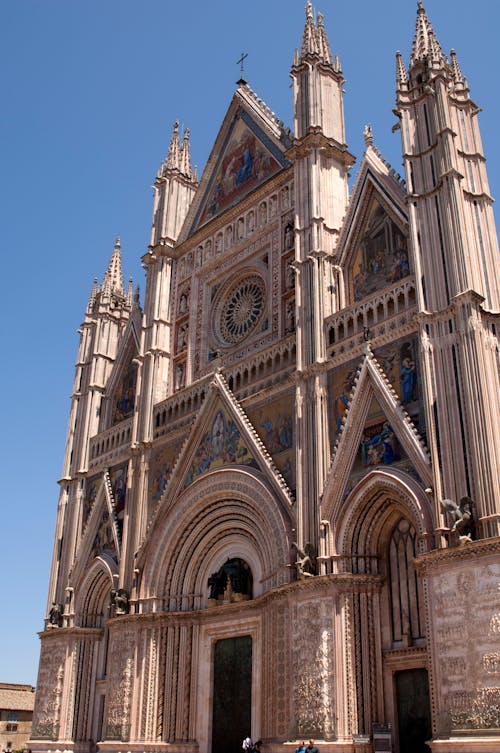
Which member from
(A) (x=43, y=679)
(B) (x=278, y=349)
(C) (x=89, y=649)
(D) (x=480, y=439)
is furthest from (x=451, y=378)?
(A) (x=43, y=679)

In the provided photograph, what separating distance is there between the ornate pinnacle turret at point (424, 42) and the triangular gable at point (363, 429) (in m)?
8.31

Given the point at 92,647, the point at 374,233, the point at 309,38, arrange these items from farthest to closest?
the point at 92,647 → the point at 309,38 → the point at 374,233

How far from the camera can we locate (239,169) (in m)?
29.8

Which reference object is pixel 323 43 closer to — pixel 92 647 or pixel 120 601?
pixel 120 601

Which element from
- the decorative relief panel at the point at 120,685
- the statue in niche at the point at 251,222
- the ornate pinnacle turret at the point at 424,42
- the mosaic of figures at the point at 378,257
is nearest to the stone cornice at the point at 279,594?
the decorative relief panel at the point at 120,685

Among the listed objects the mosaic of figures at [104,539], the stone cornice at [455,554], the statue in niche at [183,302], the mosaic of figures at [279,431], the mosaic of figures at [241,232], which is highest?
the mosaic of figures at [241,232]

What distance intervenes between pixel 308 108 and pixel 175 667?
17.3 meters

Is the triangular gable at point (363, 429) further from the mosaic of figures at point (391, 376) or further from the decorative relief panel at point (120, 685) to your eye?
the decorative relief panel at point (120, 685)

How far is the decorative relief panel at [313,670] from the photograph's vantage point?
59.3 ft

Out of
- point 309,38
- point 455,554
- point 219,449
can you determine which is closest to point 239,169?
point 309,38

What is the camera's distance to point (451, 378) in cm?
1783

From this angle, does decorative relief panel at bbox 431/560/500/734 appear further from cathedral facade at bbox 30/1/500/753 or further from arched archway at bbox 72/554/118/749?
arched archway at bbox 72/554/118/749

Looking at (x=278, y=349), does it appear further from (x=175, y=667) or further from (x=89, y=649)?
(x=89, y=649)

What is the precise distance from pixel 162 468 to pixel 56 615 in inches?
273
